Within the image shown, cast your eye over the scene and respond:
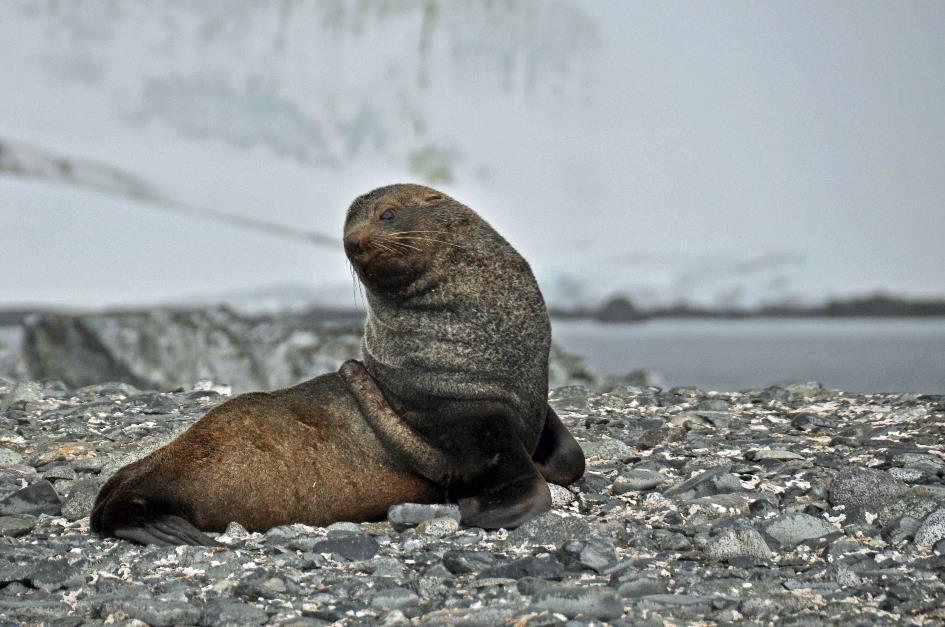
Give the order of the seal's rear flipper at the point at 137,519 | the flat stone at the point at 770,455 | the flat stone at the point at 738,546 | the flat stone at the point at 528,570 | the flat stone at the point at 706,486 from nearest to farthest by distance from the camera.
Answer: the flat stone at the point at 528,570
the flat stone at the point at 738,546
the seal's rear flipper at the point at 137,519
the flat stone at the point at 706,486
the flat stone at the point at 770,455

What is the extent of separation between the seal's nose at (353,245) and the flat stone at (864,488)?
2.56 metres

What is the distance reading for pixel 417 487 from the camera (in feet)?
16.6

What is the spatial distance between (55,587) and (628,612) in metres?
2.24

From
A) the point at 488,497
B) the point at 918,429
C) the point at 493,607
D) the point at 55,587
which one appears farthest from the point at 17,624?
the point at 918,429

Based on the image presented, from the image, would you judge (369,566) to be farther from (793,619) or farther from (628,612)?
(793,619)

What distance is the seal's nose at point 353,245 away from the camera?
4953mm

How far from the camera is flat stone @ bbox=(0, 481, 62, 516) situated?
5.27 m

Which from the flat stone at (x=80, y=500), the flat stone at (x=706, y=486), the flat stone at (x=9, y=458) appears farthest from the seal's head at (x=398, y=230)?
the flat stone at (x=9, y=458)

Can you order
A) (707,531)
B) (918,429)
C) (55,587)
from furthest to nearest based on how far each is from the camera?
(918,429) → (707,531) → (55,587)

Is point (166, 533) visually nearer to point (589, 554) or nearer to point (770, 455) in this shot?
point (589, 554)

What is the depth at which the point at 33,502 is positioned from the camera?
17.5 ft

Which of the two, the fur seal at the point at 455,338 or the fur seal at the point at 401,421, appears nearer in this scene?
the fur seal at the point at 401,421

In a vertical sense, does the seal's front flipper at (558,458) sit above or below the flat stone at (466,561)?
above

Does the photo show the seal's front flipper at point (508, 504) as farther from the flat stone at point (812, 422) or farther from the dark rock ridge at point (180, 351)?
the dark rock ridge at point (180, 351)
